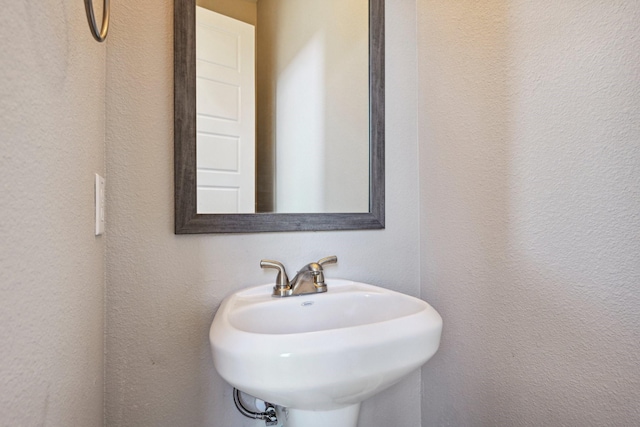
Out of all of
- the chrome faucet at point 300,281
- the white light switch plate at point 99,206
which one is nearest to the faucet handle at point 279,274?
the chrome faucet at point 300,281

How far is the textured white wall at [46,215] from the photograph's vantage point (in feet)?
1.02

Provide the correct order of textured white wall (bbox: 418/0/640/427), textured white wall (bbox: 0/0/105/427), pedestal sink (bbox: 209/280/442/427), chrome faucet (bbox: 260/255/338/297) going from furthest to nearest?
chrome faucet (bbox: 260/255/338/297) < textured white wall (bbox: 418/0/640/427) < pedestal sink (bbox: 209/280/442/427) < textured white wall (bbox: 0/0/105/427)

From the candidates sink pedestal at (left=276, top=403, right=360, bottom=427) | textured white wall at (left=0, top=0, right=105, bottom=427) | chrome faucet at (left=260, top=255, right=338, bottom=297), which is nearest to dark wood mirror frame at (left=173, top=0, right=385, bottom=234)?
chrome faucet at (left=260, top=255, right=338, bottom=297)

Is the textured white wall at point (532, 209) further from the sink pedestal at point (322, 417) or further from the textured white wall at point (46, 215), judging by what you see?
the textured white wall at point (46, 215)

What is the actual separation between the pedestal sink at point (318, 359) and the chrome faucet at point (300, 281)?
0.09 m

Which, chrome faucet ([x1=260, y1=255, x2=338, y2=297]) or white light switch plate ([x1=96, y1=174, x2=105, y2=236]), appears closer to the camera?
white light switch plate ([x1=96, y1=174, x2=105, y2=236])

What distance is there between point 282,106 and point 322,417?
0.89 metres

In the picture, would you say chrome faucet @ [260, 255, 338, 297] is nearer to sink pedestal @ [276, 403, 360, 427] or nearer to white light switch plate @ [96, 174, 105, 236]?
sink pedestal @ [276, 403, 360, 427]

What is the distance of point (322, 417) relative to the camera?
2.63 feet

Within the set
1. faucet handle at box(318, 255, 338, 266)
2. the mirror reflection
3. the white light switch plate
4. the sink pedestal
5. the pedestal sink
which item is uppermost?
the mirror reflection

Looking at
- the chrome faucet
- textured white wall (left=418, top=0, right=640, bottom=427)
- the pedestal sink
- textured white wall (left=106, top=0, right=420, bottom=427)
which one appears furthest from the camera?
the chrome faucet

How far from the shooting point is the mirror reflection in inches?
37.7

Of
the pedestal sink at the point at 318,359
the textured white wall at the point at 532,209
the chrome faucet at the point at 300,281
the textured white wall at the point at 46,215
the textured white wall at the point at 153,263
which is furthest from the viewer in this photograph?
the chrome faucet at the point at 300,281

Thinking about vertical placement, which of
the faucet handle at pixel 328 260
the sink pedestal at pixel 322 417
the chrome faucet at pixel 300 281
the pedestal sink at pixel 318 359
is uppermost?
the faucet handle at pixel 328 260
